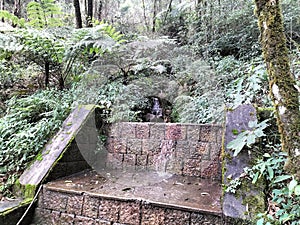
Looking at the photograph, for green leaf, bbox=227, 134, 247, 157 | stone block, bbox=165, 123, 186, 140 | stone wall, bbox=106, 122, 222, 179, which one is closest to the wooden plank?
stone wall, bbox=106, 122, 222, 179

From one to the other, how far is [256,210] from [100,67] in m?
3.39

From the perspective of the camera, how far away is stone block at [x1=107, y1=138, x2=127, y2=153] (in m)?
3.02

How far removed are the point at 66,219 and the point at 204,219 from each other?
1283mm

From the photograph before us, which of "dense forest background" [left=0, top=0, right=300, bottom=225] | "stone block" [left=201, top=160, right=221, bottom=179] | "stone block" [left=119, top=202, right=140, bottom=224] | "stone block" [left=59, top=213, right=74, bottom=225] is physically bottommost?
"stone block" [left=59, top=213, right=74, bottom=225]

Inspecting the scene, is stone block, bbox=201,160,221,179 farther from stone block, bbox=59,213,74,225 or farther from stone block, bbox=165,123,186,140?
stone block, bbox=59,213,74,225

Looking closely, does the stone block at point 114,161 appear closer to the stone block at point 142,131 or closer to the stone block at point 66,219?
the stone block at point 142,131

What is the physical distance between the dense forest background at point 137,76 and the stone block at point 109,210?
94cm

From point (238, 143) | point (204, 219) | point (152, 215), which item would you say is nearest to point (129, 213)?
point (152, 215)

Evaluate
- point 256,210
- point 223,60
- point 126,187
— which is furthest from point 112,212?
point 223,60

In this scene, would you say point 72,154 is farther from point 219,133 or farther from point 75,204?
point 219,133

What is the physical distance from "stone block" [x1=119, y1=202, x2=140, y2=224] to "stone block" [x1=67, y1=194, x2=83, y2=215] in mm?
418

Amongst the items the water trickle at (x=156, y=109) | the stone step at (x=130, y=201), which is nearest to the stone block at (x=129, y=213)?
the stone step at (x=130, y=201)

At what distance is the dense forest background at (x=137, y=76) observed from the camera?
8.50 ft

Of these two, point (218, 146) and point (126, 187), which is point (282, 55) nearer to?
point (218, 146)
